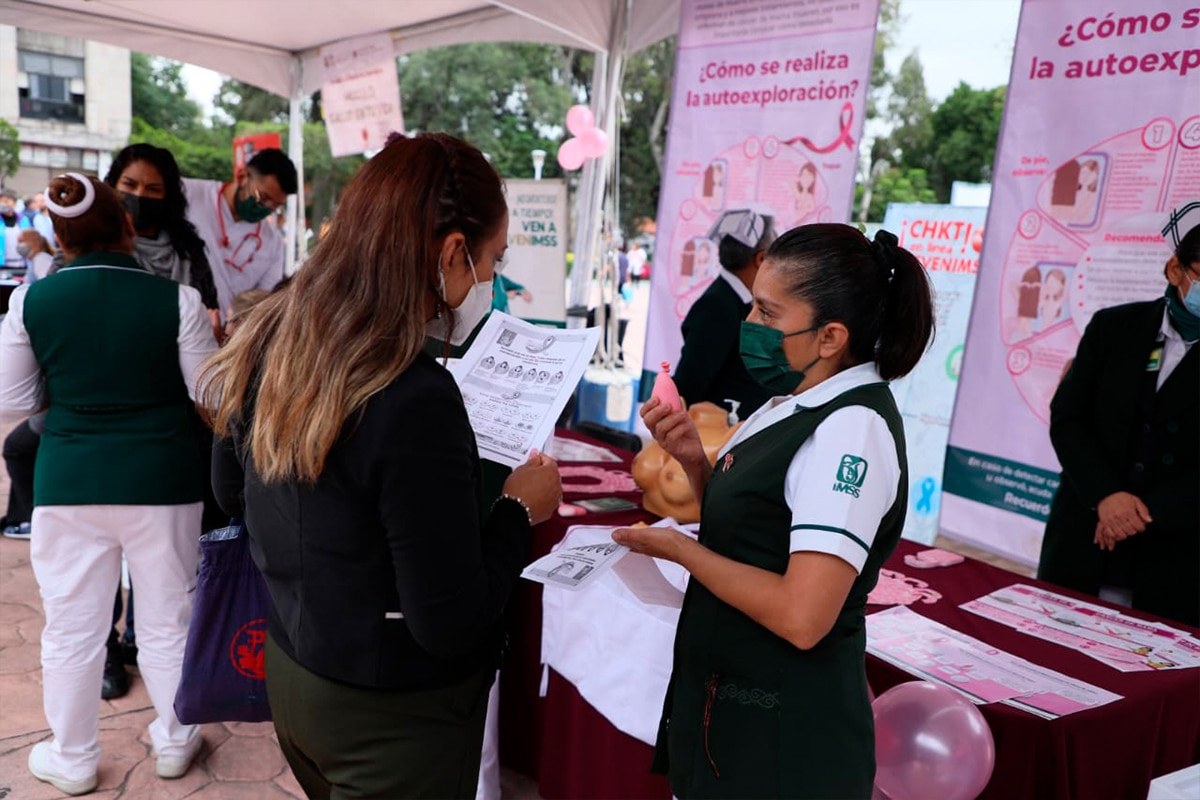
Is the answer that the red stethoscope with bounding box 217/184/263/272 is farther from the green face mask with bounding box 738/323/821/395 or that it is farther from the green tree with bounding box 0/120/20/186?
the green tree with bounding box 0/120/20/186

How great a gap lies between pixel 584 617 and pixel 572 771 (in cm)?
47

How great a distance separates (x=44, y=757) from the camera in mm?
2363

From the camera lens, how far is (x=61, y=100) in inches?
1132

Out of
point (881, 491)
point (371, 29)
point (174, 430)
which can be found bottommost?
point (174, 430)

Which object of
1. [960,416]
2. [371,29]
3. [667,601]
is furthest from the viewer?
[371,29]

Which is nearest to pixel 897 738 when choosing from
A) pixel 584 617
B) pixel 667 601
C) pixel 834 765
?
pixel 834 765

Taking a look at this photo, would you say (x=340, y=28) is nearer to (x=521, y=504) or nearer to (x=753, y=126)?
(x=753, y=126)

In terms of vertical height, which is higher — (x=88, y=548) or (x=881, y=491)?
(x=881, y=491)

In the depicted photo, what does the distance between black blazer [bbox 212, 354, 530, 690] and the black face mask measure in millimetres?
2137

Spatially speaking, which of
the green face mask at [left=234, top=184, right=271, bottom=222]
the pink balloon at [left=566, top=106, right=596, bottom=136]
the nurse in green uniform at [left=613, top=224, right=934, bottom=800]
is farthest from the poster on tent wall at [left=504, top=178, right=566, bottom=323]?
the nurse in green uniform at [left=613, top=224, right=934, bottom=800]

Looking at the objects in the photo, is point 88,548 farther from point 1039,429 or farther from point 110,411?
point 1039,429

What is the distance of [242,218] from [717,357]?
2467 mm

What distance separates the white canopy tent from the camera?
15.8 feet

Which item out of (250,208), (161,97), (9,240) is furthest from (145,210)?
(161,97)
